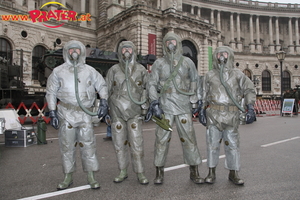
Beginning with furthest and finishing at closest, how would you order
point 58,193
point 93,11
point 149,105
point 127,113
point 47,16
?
1. point 93,11
2. point 47,16
3. point 149,105
4. point 127,113
5. point 58,193

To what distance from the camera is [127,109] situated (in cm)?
397

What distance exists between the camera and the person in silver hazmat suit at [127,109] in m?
3.97

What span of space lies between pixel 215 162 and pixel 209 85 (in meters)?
1.23

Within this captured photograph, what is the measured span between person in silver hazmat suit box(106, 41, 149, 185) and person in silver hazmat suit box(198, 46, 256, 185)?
102 centimetres

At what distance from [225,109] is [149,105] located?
1.21m

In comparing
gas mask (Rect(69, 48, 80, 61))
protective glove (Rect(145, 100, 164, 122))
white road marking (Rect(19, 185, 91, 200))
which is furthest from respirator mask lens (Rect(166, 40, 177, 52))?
white road marking (Rect(19, 185, 91, 200))

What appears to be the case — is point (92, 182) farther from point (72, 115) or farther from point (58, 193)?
point (72, 115)

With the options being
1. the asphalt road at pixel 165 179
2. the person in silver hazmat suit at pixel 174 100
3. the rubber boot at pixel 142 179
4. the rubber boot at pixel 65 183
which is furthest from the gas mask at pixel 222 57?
the rubber boot at pixel 65 183

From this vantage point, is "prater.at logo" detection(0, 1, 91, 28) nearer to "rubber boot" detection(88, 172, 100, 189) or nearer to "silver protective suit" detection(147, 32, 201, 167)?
"silver protective suit" detection(147, 32, 201, 167)

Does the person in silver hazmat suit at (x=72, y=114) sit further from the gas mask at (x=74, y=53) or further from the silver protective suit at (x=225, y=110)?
the silver protective suit at (x=225, y=110)

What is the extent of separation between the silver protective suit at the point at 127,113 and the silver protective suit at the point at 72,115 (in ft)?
1.06

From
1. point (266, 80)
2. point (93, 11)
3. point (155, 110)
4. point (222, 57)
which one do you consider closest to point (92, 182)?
point (155, 110)

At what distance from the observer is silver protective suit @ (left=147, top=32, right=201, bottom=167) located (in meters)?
3.94

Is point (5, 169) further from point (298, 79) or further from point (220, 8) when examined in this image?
point (220, 8)
